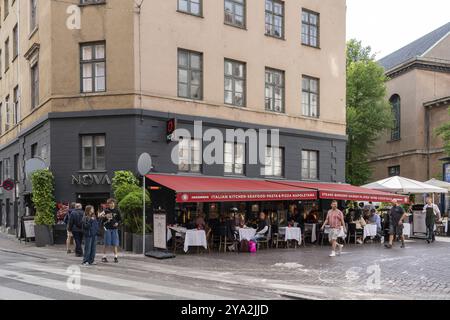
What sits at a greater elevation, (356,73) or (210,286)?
(356,73)

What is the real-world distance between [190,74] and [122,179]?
5.17m

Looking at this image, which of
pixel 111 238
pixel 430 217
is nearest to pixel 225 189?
pixel 111 238

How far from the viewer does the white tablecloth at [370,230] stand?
20.5 metres

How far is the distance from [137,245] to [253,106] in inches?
344

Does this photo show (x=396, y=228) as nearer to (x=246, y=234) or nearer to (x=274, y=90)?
(x=246, y=234)

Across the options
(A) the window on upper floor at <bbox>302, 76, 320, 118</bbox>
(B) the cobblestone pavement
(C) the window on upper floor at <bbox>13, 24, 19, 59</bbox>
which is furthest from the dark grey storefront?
(C) the window on upper floor at <bbox>13, 24, 19, 59</bbox>

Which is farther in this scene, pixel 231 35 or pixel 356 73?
pixel 356 73

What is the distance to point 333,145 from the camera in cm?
2528

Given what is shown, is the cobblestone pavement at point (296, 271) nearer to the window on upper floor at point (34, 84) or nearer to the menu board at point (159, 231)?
the menu board at point (159, 231)

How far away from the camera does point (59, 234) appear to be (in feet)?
62.1
